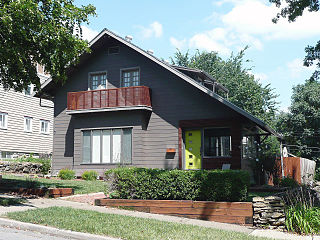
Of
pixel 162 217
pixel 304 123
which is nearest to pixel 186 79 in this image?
pixel 162 217

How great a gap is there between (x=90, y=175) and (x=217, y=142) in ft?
23.6

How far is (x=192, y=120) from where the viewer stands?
19.1 metres

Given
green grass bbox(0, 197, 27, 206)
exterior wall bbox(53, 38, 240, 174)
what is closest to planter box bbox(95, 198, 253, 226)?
green grass bbox(0, 197, 27, 206)

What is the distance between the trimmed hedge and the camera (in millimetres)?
10016

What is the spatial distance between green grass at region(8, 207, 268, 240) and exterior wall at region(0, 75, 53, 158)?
20038 millimetres

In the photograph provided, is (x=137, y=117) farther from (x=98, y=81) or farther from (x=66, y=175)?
(x=66, y=175)

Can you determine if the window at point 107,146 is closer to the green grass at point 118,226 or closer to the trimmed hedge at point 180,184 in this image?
the trimmed hedge at point 180,184

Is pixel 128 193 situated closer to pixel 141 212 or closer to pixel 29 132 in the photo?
pixel 141 212

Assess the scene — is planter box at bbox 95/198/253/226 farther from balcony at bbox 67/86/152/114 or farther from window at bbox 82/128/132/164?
balcony at bbox 67/86/152/114

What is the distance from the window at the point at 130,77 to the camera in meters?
21.0

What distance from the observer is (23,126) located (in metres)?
29.5

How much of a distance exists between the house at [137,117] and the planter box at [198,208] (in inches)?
312

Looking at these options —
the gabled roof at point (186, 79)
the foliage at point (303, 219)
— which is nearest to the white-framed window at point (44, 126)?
the gabled roof at point (186, 79)

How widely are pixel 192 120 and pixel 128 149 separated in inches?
159
